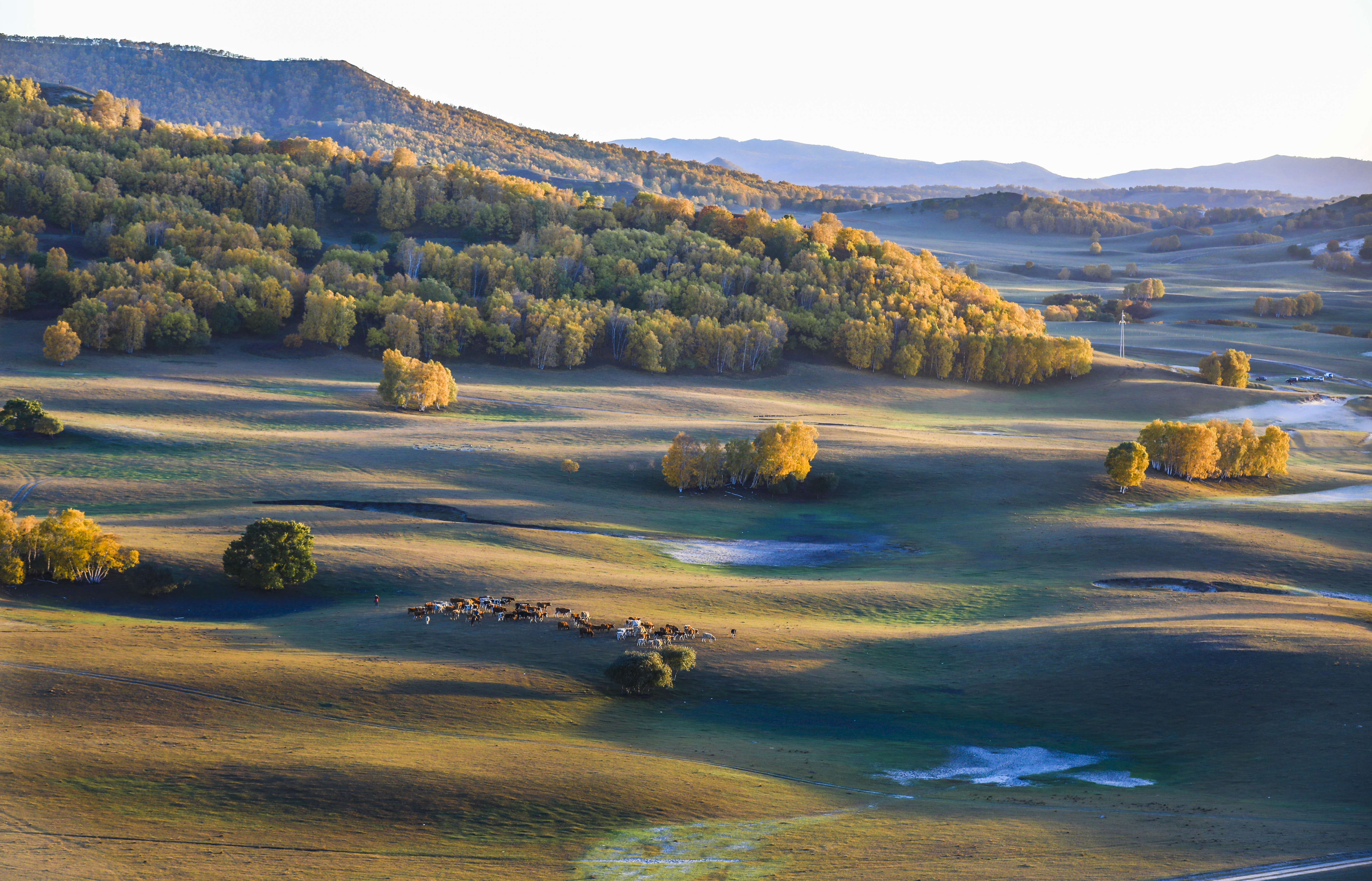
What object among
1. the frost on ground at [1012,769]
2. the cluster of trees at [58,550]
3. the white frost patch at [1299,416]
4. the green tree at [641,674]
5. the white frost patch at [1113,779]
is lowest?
the frost on ground at [1012,769]

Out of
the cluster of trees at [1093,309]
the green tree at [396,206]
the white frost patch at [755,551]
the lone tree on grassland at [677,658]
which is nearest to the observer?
the lone tree on grassland at [677,658]

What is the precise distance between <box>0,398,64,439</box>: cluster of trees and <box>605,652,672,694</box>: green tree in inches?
1632

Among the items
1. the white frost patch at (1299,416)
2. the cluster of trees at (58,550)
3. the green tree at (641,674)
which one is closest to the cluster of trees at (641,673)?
the green tree at (641,674)

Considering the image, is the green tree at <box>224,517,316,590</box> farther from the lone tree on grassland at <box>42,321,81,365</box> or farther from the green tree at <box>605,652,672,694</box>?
the lone tree on grassland at <box>42,321,81,365</box>

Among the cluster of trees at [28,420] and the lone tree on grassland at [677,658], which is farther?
the cluster of trees at [28,420]

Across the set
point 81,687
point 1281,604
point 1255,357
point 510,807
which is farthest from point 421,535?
point 1255,357

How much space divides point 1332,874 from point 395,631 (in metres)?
26.3

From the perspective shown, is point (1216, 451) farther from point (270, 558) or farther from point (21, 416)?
point (21, 416)

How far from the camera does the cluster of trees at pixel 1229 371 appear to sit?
110 metres

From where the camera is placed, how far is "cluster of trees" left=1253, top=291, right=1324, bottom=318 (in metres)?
169

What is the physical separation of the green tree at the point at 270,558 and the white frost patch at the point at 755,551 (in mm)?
16077

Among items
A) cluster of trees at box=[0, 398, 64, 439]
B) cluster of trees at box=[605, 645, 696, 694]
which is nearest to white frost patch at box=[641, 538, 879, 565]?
cluster of trees at box=[605, 645, 696, 694]

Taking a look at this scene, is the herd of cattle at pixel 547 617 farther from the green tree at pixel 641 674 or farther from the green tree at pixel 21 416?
the green tree at pixel 21 416

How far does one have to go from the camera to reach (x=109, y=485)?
172ft
